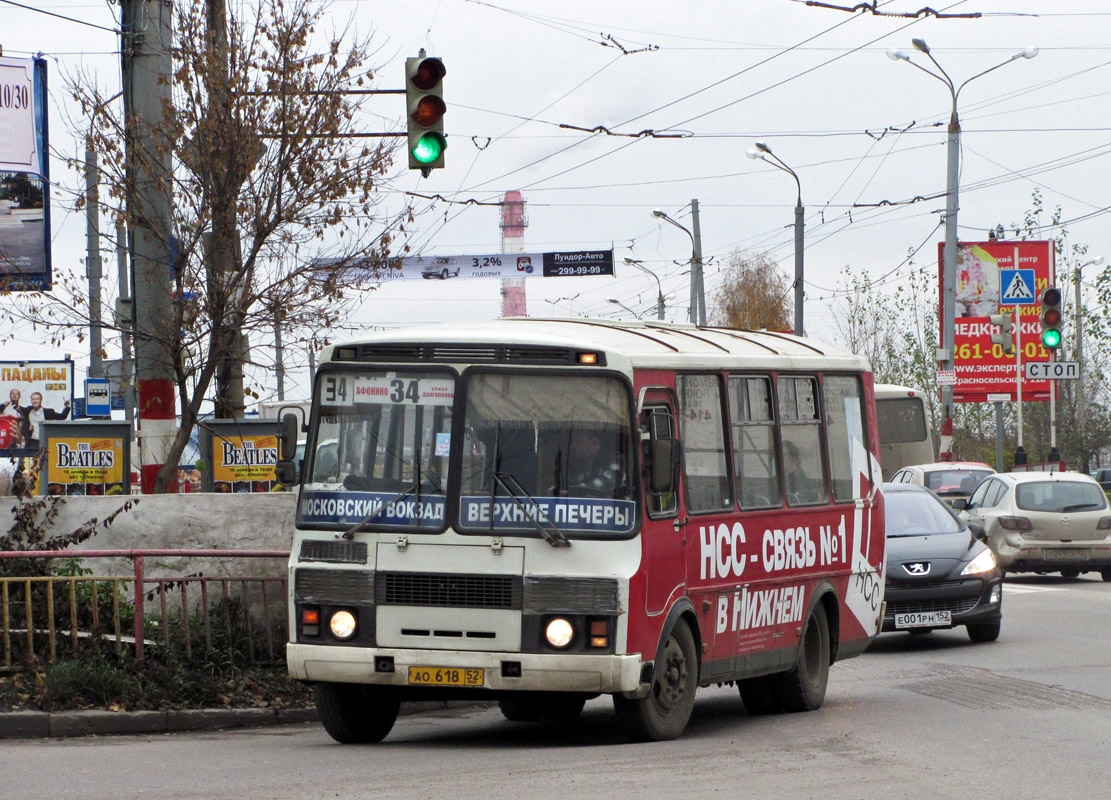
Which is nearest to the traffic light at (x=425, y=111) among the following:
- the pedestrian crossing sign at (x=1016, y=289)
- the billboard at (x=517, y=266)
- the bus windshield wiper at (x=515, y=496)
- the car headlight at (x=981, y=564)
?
the bus windshield wiper at (x=515, y=496)

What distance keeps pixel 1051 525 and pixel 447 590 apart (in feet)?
53.4

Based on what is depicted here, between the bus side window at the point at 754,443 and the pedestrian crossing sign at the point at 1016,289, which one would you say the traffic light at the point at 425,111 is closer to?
the bus side window at the point at 754,443

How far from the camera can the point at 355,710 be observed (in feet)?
33.7

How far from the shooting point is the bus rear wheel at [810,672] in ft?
39.8

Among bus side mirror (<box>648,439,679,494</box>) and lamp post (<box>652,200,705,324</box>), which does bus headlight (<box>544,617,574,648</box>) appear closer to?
bus side mirror (<box>648,439,679,494</box>)

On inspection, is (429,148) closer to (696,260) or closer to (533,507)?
(533,507)

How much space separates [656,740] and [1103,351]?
172ft

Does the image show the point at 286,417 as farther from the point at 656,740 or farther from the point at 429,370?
the point at 656,740

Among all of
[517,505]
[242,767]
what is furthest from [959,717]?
[242,767]

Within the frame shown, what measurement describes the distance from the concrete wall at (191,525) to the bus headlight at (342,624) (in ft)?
11.3

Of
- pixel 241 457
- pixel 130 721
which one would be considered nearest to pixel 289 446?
pixel 130 721

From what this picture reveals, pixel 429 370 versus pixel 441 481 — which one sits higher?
pixel 429 370

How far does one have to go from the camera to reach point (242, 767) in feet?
30.0

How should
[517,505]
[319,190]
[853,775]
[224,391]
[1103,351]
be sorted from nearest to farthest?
1. [853,775]
2. [517,505]
3. [319,190]
4. [224,391]
5. [1103,351]
